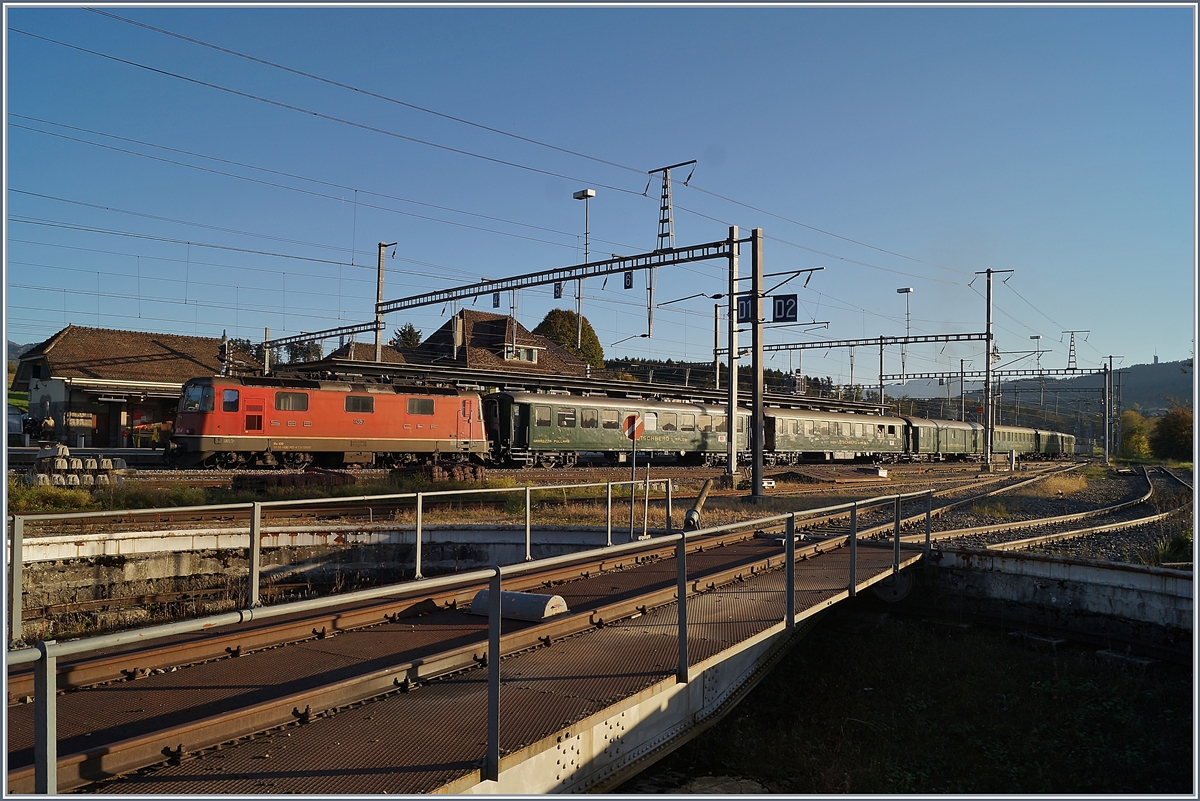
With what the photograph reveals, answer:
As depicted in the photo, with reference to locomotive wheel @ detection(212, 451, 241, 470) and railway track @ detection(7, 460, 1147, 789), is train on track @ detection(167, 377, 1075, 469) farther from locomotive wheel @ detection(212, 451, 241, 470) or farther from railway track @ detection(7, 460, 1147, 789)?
railway track @ detection(7, 460, 1147, 789)

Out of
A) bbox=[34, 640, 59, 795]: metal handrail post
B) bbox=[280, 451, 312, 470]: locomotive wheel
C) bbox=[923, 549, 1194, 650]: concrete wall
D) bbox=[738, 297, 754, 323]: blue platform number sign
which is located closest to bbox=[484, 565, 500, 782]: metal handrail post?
bbox=[34, 640, 59, 795]: metal handrail post

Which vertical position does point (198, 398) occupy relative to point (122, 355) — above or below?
below

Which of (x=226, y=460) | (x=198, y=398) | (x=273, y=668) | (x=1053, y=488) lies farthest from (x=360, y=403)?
(x=1053, y=488)

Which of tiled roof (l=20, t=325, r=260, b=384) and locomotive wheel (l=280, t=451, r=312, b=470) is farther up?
tiled roof (l=20, t=325, r=260, b=384)

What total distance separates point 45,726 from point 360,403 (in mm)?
25584

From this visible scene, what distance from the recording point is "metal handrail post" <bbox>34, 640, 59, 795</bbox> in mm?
3314

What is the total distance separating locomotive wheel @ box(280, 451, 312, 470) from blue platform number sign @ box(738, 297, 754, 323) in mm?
14987

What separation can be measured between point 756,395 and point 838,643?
438 inches

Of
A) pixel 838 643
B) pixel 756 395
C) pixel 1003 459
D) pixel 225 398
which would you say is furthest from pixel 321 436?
pixel 1003 459

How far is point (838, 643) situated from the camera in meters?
11.0

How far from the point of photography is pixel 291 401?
87.2ft

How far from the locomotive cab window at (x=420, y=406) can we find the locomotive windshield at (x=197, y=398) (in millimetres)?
6648

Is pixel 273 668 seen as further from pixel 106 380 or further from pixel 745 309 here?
pixel 106 380

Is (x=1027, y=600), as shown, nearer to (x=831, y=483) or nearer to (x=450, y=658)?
(x=450, y=658)
